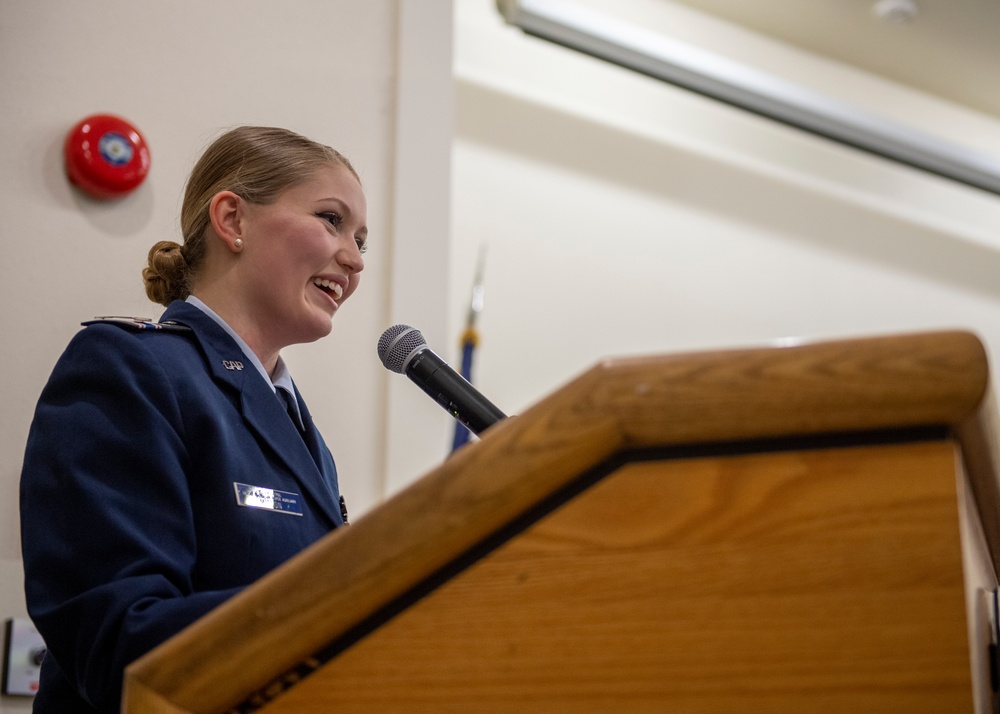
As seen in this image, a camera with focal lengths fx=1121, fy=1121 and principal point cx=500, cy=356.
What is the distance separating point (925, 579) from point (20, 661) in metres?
1.42

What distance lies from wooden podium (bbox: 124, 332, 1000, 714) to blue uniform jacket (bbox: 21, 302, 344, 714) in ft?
0.96

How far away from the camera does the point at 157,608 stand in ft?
2.82

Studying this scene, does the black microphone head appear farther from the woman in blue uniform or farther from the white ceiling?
the white ceiling

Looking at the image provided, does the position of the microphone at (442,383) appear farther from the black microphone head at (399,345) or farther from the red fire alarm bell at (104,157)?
the red fire alarm bell at (104,157)

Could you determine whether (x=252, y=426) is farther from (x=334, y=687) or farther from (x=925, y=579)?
(x=925, y=579)

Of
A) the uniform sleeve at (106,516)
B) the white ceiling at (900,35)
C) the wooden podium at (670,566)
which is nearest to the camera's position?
the wooden podium at (670,566)

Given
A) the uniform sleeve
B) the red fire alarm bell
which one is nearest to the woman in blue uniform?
the uniform sleeve

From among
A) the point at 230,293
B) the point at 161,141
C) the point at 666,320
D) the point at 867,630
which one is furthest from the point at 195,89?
the point at 666,320

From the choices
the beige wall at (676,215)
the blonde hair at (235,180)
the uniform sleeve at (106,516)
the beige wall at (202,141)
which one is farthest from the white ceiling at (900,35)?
the uniform sleeve at (106,516)

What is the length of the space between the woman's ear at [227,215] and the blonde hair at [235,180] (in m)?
0.02

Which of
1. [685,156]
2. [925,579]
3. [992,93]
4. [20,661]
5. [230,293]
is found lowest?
[20,661]

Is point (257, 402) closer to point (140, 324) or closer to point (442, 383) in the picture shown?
point (140, 324)

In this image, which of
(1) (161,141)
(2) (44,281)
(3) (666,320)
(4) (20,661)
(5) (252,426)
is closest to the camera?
(5) (252,426)

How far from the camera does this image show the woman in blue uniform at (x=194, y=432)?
93 centimetres
